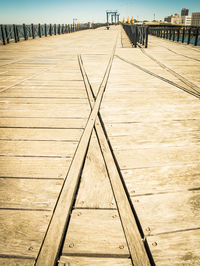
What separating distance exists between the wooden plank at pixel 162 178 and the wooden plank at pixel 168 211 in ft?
0.19

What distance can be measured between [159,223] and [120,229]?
240 millimetres

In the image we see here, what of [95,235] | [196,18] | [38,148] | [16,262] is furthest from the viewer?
[196,18]

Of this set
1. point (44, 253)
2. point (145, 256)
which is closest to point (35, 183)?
point (44, 253)

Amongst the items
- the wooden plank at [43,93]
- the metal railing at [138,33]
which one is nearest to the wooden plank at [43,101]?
the wooden plank at [43,93]

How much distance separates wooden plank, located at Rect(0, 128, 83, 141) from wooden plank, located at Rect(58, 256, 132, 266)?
3.97 feet

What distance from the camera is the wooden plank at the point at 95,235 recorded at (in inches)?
39.6

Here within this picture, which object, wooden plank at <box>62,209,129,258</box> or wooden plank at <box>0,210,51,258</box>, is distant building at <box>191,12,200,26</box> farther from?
wooden plank at <box>0,210,51,258</box>

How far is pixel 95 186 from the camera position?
143 centimetres

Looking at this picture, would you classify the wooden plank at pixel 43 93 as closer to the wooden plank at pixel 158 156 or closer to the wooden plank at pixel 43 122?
the wooden plank at pixel 43 122

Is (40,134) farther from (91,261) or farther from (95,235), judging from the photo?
(91,261)

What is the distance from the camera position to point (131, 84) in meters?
3.93

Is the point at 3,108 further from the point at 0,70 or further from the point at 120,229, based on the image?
the point at 0,70

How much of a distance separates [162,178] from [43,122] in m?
1.57

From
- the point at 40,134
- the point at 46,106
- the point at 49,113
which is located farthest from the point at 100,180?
the point at 46,106
